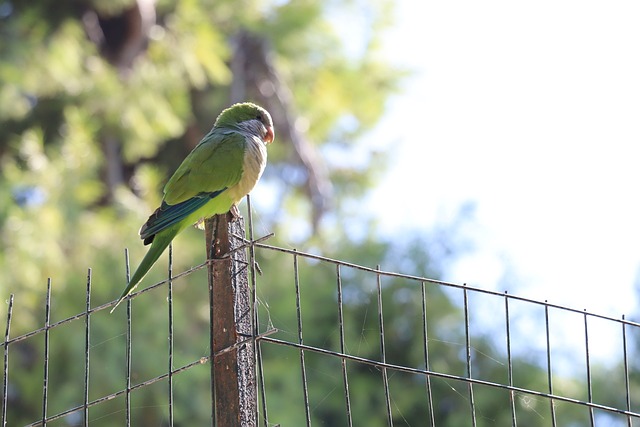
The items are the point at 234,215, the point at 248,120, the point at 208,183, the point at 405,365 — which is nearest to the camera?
the point at 234,215

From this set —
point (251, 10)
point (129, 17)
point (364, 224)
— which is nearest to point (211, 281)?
point (364, 224)

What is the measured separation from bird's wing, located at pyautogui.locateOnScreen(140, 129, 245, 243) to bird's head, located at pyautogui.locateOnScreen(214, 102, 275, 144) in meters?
0.22

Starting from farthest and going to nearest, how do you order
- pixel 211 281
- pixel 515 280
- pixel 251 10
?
pixel 251 10, pixel 515 280, pixel 211 281

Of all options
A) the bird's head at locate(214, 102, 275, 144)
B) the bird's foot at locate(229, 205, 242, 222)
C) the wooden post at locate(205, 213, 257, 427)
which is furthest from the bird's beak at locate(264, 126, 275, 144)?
the wooden post at locate(205, 213, 257, 427)

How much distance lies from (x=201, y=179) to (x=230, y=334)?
3.15 feet

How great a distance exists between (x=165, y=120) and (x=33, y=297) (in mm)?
2460

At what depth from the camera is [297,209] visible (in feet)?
34.3

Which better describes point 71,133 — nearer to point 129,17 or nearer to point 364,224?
point 129,17

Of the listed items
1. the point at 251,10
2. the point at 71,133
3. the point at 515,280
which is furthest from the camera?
the point at 251,10

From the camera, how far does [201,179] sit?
3.64m

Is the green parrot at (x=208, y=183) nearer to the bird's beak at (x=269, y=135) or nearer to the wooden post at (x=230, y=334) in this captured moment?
the bird's beak at (x=269, y=135)

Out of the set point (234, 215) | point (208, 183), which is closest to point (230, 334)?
point (234, 215)

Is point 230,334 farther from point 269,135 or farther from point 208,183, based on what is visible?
point 269,135

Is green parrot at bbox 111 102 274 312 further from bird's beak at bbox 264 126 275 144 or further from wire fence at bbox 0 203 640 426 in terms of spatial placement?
wire fence at bbox 0 203 640 426
